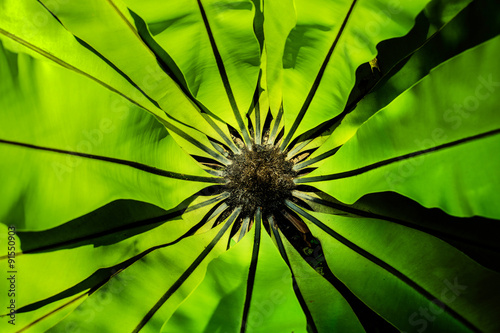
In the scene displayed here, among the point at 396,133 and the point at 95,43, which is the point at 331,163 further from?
the point at 95,43

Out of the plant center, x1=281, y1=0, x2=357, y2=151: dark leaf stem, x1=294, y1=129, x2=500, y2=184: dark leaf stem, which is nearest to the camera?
x1=294, y1=129, x2=500, y2=184: dark leaf stem

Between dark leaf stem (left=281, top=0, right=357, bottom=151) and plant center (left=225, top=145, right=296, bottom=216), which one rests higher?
dark leaf stem (left=281, top=0, right=357, bottom=151)

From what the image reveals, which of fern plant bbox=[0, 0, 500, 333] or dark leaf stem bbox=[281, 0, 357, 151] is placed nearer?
fern plant bbox=[0, 0, 500, 333]

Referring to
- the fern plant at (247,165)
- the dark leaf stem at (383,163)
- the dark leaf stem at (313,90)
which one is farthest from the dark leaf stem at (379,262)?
the dark leaf stem at (313,90)

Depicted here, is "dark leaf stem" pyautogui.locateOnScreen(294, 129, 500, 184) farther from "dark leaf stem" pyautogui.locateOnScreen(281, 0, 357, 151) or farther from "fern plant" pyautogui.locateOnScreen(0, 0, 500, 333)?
"dark leaf stem" pyautogui.locateOnScreen(281, 0, 357, 151)

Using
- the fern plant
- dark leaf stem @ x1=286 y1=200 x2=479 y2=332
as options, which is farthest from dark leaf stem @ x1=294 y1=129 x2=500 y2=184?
dark leaf stem @ x1=286 y1=200 x2=479 y2=332

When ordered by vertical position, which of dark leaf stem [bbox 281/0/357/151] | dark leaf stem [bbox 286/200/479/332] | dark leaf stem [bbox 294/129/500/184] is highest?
dark leaf stem [bbox 281/0/357/151]

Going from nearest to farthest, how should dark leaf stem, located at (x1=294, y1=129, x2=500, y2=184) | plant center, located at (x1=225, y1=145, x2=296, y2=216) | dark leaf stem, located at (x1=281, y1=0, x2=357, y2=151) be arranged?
dark leaf stem, located at (x1=294, y1=129, x2=500, y2=184) → dark leaf stem, located at (x1=281, y1=0, x2=357, y2=151) → plant center, located at (x1=225, y1=145, x2=296, y2=216)

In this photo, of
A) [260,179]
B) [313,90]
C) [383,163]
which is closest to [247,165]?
[260,179]

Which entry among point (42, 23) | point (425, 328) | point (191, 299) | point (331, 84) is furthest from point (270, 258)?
point (42, 23)
